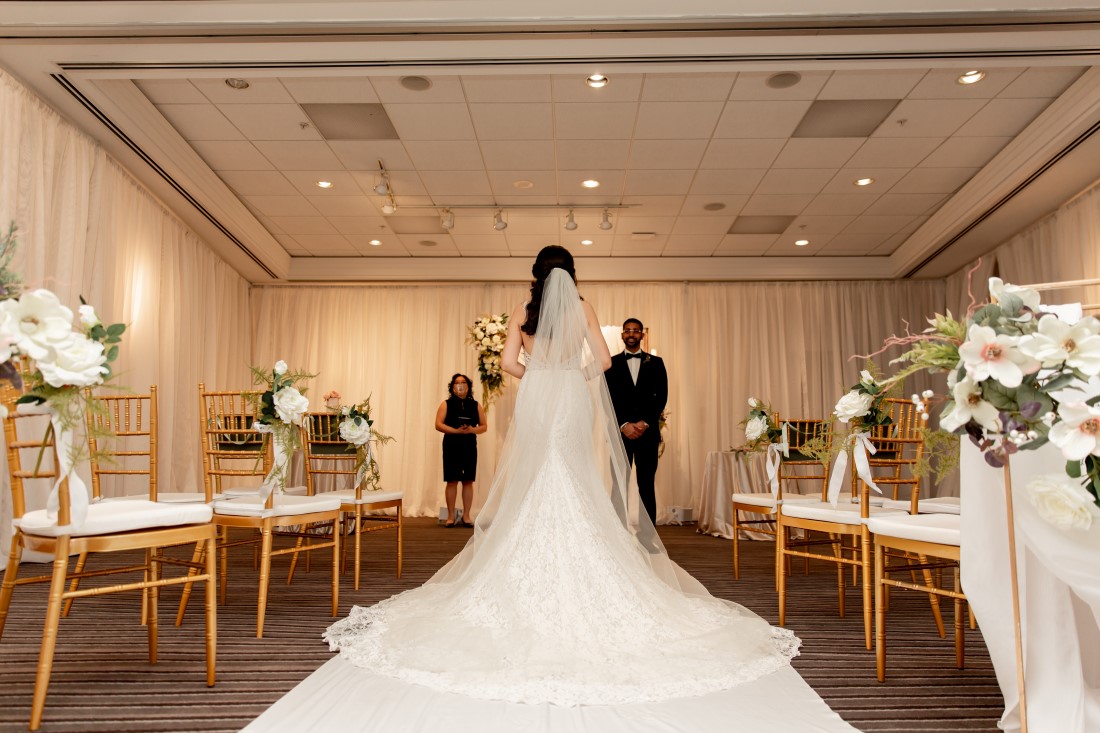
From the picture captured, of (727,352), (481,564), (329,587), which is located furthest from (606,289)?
(481,564)

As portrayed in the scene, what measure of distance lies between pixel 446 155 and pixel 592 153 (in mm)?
1391

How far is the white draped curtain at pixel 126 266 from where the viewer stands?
5.32 m

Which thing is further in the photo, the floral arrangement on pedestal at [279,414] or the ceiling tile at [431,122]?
the ceiling tile at [431,122]

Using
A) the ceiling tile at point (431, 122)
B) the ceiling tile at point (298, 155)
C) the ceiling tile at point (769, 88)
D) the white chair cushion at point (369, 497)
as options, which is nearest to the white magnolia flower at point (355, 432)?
the white chair cushion at point (369, 497)

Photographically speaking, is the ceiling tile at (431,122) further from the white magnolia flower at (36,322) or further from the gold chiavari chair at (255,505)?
the white magnolia flower at (36,322)

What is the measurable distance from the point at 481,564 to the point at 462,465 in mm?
5367

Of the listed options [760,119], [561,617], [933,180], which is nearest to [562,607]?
[561,617]

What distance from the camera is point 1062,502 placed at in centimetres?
169

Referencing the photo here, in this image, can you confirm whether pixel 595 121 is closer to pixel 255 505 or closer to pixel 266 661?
pixel 255 505

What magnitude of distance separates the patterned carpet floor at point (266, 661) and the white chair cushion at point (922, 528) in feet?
1.94

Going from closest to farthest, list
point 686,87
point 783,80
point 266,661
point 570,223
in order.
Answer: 1. point 266,661
2. point 783,80
3. point 686,87
4. point 570,223

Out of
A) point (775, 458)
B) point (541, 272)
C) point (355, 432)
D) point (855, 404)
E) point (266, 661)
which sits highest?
point (541, 272)

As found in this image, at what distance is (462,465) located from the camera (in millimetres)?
8781

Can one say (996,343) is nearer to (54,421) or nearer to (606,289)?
(54,421)
